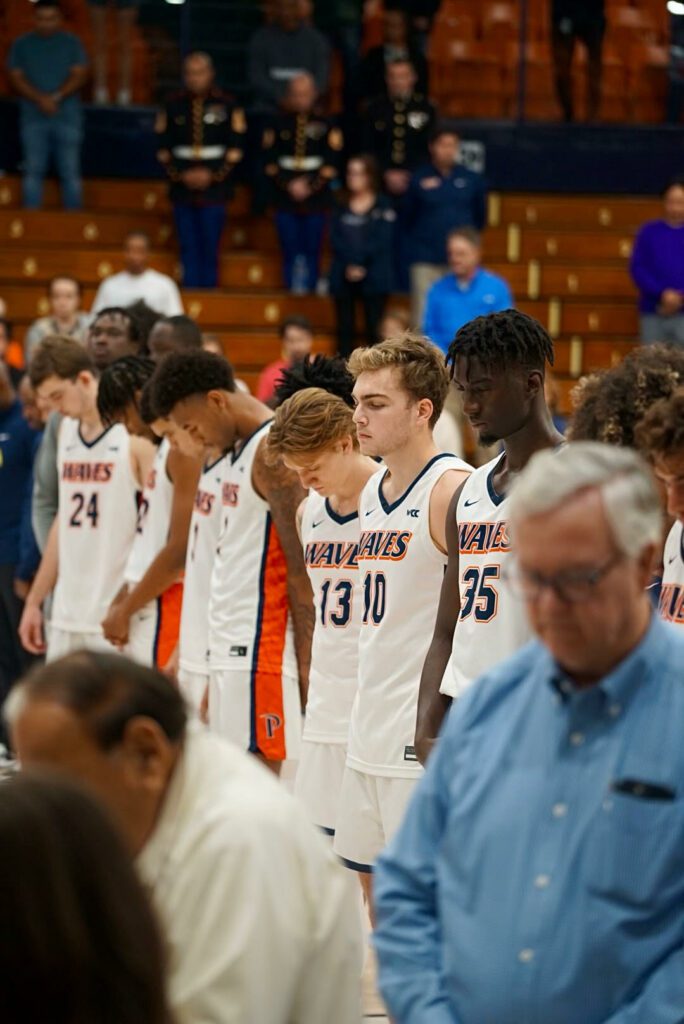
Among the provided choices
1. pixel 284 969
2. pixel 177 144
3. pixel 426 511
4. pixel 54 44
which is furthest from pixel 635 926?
pixel 54 44

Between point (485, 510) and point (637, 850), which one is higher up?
point (485, 510)

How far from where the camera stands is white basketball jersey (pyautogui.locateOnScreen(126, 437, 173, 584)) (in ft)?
20.3

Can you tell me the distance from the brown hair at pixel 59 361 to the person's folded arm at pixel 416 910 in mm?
4539

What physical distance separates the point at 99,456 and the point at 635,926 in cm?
471

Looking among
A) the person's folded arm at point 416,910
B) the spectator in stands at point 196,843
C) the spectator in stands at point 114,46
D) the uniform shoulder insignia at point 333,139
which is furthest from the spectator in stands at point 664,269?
the spectator in stands at point 196,843

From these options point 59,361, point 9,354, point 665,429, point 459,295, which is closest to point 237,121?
point 459,295

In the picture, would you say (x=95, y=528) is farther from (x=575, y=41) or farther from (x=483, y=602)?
(x=575, y=41)

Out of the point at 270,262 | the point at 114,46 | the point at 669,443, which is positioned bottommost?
the point at 669,443

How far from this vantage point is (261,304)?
45.6 ft

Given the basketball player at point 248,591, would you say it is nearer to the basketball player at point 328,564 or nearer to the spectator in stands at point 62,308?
the basketball player at point 328,564

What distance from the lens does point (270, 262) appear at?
14.3 metres

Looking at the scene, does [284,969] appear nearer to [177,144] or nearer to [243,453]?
[243,453]

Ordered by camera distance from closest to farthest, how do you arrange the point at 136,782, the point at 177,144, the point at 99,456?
the point at 136,782, the point at 99,456, the point at 177,144

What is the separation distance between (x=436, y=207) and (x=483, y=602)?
947 cm
